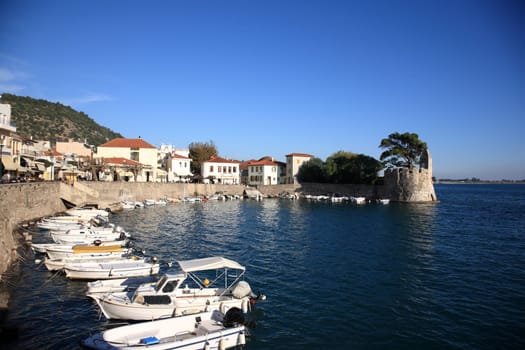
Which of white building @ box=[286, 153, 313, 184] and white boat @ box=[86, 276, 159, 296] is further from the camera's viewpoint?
white building @ box=[286, 153, 313, 184]

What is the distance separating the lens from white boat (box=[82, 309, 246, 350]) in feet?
31.1

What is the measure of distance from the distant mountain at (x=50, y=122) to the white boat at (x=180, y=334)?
285 ft

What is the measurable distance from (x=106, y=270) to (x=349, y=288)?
1225cm

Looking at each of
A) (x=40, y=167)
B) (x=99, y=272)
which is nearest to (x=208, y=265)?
(x=99, y=272)

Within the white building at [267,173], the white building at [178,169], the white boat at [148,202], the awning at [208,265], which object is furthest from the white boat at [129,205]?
the white building at [267,173]

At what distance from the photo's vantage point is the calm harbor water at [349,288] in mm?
11648

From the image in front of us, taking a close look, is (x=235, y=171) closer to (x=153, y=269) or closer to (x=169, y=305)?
(x=153, y=269)

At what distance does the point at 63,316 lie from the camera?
12.7 meters

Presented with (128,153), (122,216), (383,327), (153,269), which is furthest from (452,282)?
(128,153)

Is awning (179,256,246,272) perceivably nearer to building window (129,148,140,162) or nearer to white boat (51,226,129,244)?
white boat (51,226,129,244)

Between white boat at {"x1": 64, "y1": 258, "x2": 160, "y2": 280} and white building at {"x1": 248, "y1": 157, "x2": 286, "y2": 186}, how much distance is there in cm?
6583

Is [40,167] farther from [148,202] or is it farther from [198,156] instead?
[198,156]

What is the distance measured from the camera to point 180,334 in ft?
35.2

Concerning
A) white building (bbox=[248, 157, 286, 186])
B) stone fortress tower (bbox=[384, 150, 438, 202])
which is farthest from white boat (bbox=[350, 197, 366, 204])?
white building (bbox=[248, 157, 286, 186])
